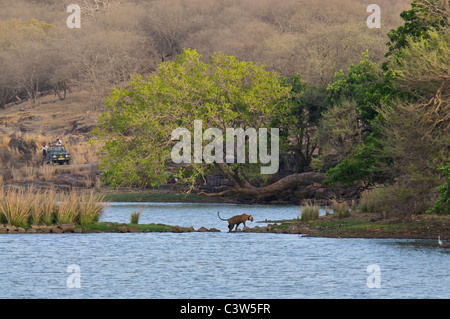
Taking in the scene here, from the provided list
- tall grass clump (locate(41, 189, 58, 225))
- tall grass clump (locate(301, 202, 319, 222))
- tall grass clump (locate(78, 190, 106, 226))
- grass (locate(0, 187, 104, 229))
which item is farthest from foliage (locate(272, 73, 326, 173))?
tall grass clump (locate(41, 189, 58, 225))

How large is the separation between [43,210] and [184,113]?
16.2 m

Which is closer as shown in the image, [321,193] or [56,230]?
[56,230]

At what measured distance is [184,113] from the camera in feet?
151

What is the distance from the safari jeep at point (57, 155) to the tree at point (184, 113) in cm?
1216

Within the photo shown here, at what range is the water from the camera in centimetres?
1959

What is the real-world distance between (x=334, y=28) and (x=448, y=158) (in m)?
46.5

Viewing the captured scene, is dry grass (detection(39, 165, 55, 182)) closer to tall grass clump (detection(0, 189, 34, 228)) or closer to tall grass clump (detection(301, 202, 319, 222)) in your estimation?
tall grass clump (detection(0, 189, 34, 228))

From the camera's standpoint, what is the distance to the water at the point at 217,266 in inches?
771

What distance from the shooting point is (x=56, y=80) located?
269ft

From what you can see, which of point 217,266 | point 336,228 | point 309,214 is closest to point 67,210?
point 217,266

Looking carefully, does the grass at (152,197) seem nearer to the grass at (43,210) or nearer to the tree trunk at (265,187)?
the tree trunk at (265,187)

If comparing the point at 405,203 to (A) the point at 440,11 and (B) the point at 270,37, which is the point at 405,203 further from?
(B) the point at 270,37

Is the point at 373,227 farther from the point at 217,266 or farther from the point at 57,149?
the point at 57,149

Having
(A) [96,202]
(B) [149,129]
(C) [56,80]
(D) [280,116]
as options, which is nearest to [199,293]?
(A) [96,202]
